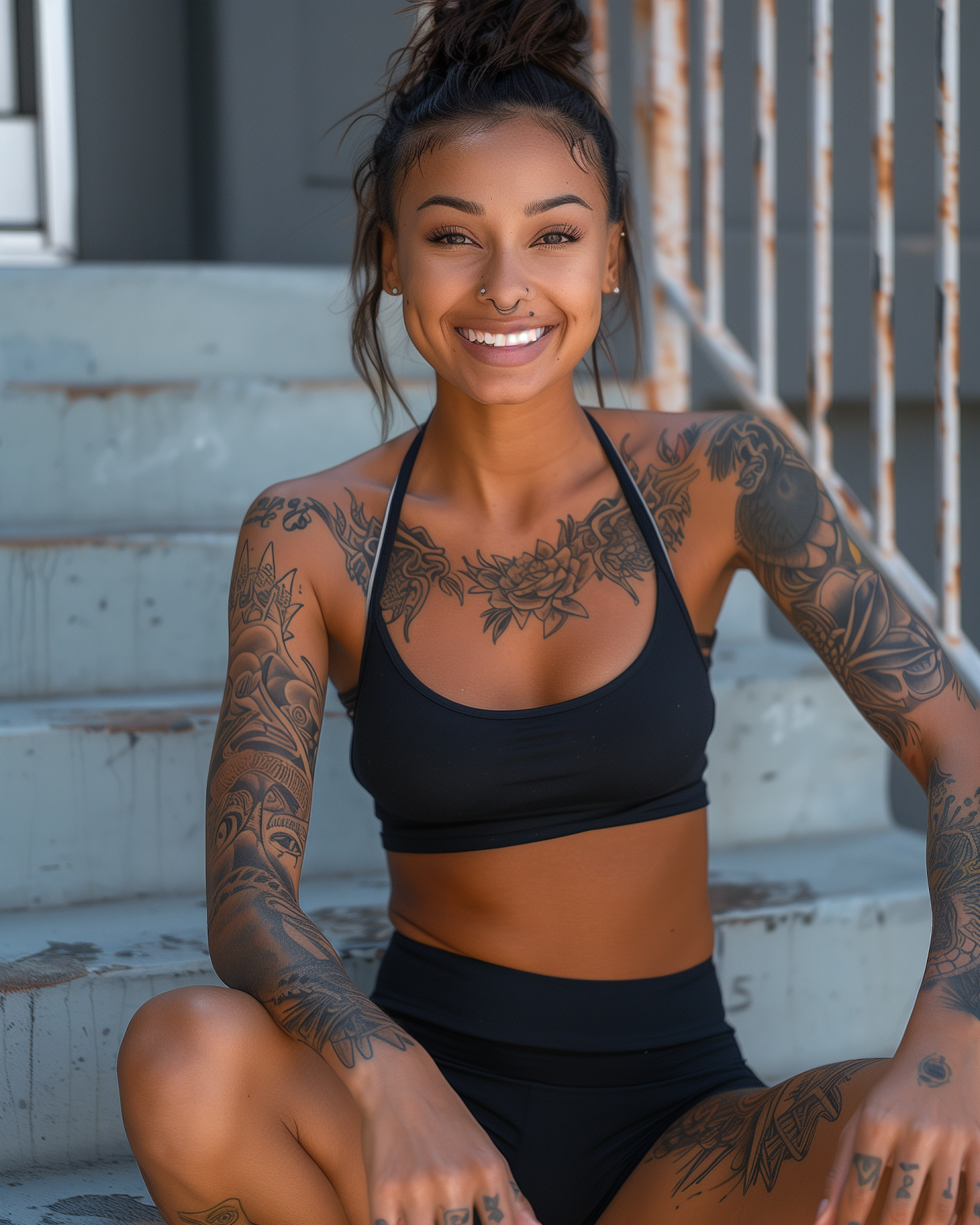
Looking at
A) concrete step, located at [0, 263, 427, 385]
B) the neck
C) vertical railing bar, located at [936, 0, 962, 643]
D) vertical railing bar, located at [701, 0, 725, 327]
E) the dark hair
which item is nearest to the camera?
the dark hair

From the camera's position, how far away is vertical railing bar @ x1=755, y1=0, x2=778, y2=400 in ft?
8.38

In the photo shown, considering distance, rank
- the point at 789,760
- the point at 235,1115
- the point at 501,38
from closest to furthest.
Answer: the point at 235,1115, the point at 501,38, the point at 789,760

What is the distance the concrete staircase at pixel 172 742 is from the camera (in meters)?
1.78

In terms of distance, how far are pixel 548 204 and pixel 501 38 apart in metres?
0.25

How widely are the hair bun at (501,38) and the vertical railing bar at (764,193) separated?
0.98 metres

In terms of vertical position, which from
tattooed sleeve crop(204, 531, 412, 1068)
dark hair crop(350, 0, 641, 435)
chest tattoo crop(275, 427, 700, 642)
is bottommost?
tattooed sleeve crop(204, 531, 412, 1068)

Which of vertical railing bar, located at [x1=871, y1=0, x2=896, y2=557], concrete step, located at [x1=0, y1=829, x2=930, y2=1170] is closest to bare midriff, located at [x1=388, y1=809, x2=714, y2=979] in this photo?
concrete step, located at [x1=0, y1=829, x2=930, y2=1170]

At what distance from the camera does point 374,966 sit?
1831 millimetres

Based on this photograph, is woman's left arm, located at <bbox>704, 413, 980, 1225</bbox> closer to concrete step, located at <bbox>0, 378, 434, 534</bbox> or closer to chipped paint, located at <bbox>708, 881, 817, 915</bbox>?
chipped paint, located at <bbox>708, 881, 817, 915</bbox>

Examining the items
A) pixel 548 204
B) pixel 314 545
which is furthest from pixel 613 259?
pixel 314 545

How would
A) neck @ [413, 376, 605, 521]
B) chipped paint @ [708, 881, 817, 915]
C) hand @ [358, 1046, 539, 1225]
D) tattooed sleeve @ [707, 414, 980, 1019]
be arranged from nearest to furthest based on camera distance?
1. hand @ [358, 1046, 539, 1225]
2. tattooed sleeve @ [707, 414, 980, 1019]
3. neck @ [413, 376, 605, 521]
4. chipped paint @ [708, 881, 817, 915]

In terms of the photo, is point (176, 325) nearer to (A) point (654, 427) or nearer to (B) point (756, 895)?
(A) point (654, 427)

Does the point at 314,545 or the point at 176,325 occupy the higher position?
the point at 176,325

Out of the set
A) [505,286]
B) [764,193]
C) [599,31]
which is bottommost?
Answer: [505,286]
